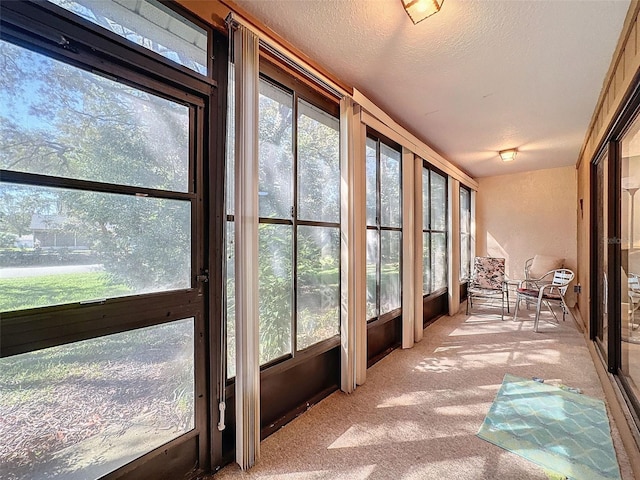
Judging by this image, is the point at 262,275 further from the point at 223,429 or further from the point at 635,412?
the point at 635,412

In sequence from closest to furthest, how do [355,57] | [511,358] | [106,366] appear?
[106,366]
[355,57]
[511,358]

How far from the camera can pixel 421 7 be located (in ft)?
4.77

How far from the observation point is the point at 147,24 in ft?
4.50

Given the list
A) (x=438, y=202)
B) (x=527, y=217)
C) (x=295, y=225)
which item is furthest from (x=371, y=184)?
(x=527, y=217)

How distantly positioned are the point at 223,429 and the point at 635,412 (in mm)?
2473

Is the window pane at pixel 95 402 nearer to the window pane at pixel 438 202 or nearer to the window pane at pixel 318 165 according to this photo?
the window pane at pixel 318 165

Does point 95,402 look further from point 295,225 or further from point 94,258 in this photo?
point 295,225

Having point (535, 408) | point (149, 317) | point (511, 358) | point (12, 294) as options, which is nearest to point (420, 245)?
point (511, 358)

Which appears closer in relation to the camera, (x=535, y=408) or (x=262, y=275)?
(x=262, y=275)

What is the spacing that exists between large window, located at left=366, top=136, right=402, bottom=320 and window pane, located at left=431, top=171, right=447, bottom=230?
4.25 ft

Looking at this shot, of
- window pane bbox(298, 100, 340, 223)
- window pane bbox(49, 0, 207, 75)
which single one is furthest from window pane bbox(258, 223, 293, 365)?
window pane bbox(49, 0, 207, 75)

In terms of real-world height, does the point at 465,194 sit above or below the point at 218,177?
above

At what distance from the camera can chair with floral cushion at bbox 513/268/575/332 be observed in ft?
13.2

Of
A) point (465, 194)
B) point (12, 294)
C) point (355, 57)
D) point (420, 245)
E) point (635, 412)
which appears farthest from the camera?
point (465, 194)
